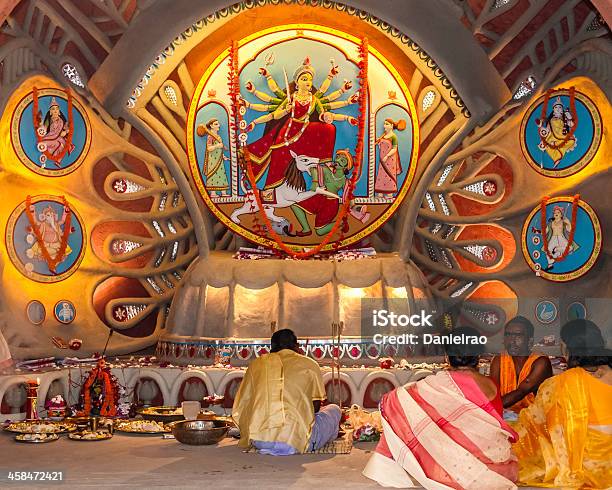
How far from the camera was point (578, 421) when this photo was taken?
558 cm

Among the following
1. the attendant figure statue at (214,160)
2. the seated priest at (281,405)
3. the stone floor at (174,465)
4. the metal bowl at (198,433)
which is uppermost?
the attendant figure statue at (214,160)

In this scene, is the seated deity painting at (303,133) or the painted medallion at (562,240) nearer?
the painted medallion at (562,240)

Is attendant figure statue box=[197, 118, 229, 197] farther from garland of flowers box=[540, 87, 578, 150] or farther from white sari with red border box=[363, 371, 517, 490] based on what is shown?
white sari with red border box=[363, 371, 517, 490]

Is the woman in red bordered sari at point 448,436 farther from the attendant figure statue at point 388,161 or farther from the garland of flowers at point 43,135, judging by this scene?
the garland of flowers at point 43,135

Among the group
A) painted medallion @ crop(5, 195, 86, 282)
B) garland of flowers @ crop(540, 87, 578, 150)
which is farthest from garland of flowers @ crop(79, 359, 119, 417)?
garland of flowers @ crop(540, 87, 578, 150)

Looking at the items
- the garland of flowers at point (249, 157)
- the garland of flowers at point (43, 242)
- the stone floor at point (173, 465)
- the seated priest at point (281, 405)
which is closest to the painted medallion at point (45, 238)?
the garland of flowers at point (43, 242)

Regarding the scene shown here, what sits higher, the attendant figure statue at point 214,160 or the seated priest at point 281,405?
the attendant figure statue at point 214,160

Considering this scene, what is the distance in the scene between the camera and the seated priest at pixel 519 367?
249 inches

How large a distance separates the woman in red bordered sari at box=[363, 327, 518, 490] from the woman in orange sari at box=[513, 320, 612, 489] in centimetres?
30

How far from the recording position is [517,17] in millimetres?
10094

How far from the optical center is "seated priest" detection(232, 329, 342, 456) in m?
6.46

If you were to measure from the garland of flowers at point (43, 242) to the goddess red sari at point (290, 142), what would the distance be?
7.30ft

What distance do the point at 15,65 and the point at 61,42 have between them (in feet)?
2.46

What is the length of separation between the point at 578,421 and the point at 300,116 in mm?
5711
